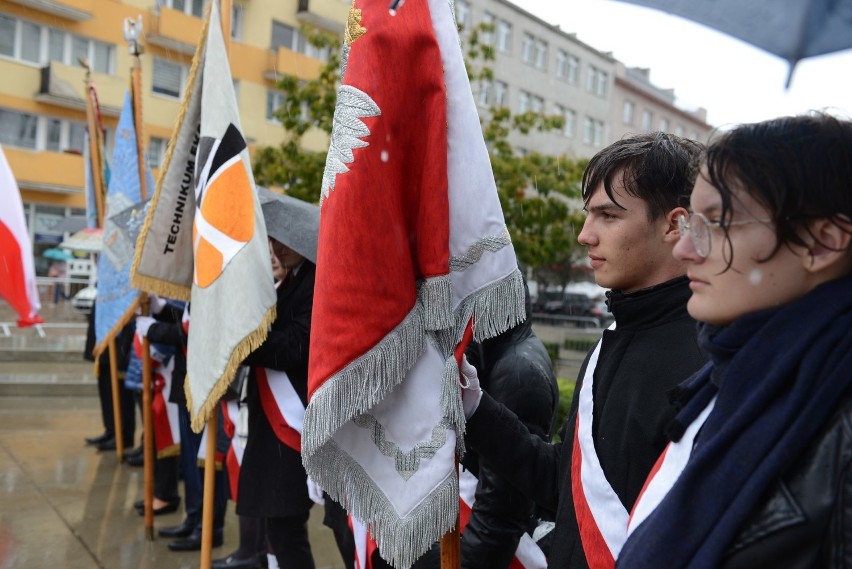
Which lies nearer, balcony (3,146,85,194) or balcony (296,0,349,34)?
balcony (3,146,85,194)

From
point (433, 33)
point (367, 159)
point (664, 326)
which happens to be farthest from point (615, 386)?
point (433, 33)

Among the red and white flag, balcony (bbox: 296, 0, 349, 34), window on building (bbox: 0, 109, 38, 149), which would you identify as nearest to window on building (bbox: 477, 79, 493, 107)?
balcony (bbox: 296, 0, 349, 34)

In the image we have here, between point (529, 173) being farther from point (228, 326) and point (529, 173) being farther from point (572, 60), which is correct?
point (572, 60)

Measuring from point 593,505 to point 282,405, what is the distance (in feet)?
7.03

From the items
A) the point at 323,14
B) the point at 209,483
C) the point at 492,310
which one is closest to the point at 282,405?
the point at 209,483

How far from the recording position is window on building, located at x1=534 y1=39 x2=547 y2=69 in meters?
39.8

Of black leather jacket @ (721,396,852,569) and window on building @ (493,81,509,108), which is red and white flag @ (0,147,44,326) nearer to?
black leather jacket @ (721,396,852,569)

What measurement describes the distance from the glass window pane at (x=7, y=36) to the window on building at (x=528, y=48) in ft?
78.9

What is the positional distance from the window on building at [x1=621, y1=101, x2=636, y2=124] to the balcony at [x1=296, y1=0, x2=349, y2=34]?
23378mm

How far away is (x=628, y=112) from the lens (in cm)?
4766

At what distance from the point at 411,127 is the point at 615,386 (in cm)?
80

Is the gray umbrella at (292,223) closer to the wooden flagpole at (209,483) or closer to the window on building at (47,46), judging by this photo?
the wooden flagpole at (209,483)

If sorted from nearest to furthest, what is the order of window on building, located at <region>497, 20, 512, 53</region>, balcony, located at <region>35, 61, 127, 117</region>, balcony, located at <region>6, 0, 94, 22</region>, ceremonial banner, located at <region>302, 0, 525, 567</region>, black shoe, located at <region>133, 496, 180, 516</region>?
ceremonial banner, located at <region>302, 0, 525, 567</region>
black shoe, located at <region>133, 496, 180, 516</region>
balcony, located at <region>6, 0, 94, 22</region>
balcony, located at <region>35, 61, 127, 117</region>
window on building, located at <region>497, 20, 512, 53</region>

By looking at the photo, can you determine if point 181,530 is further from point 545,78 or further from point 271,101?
point 545,78
